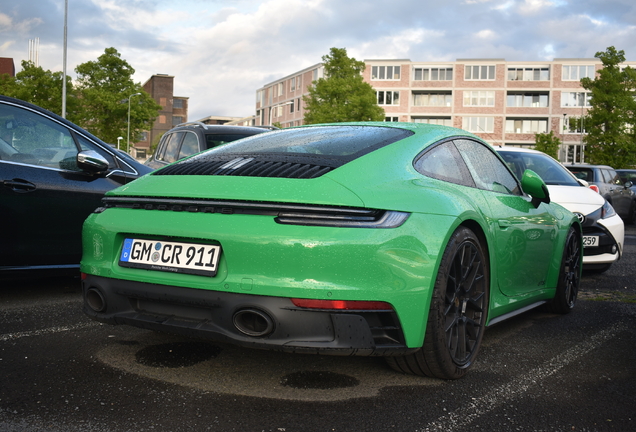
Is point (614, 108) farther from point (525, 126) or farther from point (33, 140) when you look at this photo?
point (33, 140)

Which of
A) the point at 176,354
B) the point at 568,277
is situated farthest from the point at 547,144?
the point at 176,354

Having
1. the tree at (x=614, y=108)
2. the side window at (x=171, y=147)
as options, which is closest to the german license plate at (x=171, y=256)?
the side window at (x=171, y=147)

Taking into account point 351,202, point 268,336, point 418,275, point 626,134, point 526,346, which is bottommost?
point 526,346

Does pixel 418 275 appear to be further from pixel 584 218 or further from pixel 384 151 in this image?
pixel 584 218

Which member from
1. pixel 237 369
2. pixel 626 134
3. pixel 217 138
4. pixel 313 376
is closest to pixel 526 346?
pixel 313 376

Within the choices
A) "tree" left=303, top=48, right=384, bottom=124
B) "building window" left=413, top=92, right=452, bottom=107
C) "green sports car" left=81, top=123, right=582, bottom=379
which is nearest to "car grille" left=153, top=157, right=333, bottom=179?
"green sports car" left=81, top=123, right=582, bottom=379

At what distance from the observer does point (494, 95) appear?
250 feet

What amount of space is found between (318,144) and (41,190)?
2.49 m

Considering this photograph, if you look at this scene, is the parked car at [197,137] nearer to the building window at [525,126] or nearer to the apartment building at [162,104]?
the building window at [525,126]

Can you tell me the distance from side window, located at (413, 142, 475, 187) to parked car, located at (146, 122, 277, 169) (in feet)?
18.9

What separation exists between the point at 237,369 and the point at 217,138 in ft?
22.0

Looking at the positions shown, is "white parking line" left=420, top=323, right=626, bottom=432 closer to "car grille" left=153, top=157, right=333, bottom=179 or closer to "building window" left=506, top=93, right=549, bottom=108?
"car grille" left=153, top=157, right=333, bottom=179

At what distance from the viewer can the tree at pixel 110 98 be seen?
1881 inches

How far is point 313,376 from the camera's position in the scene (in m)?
3.21
